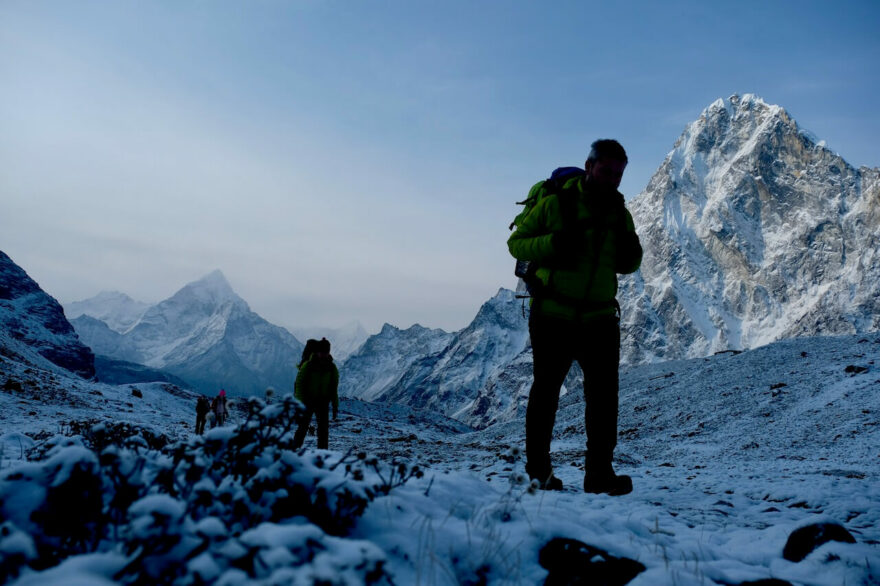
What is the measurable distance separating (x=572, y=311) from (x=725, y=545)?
76.0 inches

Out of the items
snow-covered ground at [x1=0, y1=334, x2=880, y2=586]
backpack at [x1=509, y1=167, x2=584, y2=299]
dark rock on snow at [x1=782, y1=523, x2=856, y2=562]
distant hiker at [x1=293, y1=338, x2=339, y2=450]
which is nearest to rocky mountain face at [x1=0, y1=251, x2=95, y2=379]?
distant hiker at [x1=293, y1=338, x2=339, y2=450]

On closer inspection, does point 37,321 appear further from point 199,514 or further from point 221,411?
point 199,514

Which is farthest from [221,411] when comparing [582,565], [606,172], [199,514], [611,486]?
[582,565]

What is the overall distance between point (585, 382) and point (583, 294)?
746 mm

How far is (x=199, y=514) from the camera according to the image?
6.65ft

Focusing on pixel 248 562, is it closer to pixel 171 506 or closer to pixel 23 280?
pixel 171 506

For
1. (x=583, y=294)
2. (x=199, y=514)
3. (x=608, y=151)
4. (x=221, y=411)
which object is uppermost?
(x=608, y=151)

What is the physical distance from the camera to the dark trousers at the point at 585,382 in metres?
4.46

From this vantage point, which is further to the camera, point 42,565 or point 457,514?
point 457,514

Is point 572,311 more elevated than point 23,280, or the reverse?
point 23,280

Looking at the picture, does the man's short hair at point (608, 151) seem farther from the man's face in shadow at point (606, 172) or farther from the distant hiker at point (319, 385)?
the distant hiker at point (319, 385)

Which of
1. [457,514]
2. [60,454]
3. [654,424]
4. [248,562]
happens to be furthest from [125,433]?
[654,424]

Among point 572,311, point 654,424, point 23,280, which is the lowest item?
point 654,424

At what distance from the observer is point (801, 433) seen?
10.2m
